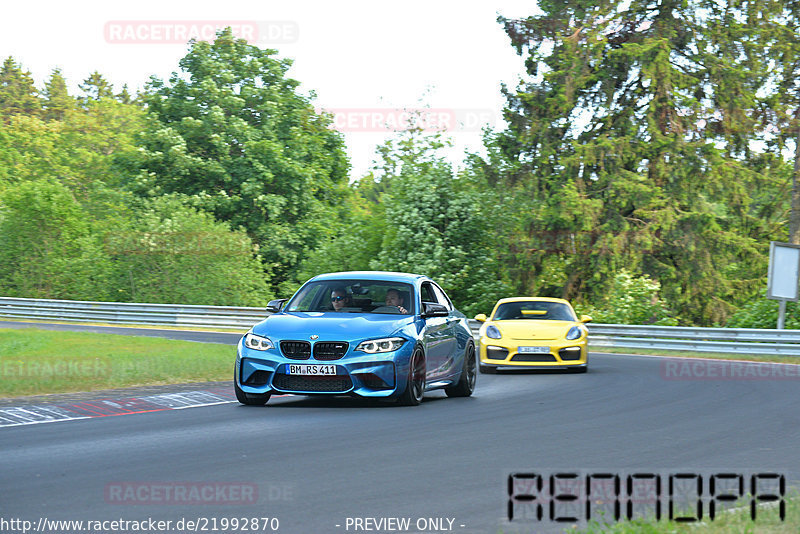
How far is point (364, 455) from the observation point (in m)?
9.42

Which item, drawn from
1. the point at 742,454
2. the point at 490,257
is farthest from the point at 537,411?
the point at 490,257

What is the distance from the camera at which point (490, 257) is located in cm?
4062

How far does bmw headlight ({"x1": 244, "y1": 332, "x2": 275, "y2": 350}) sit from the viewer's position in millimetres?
13211

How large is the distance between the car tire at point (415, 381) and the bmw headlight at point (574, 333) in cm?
739

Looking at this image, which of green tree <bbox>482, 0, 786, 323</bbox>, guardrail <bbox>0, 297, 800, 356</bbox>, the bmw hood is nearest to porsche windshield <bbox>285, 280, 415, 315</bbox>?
the bmw hood

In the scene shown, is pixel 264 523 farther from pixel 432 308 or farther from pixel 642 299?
pixel 642 299

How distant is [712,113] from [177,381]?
30978mm

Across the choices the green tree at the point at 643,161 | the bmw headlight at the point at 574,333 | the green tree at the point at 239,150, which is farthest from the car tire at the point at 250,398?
the green tree at the point at 239,150

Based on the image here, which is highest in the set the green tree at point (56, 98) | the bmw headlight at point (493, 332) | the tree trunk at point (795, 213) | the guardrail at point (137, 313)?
the green tree at point (56, 98)

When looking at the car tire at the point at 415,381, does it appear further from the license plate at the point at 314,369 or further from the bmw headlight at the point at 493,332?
the bmw headlight at the point at 493,332

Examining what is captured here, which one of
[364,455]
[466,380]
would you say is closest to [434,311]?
[466,380]

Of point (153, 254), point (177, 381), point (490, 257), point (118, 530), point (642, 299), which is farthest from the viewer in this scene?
point (153, 254)

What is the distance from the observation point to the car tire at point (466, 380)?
15.6 metres

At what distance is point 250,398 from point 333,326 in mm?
1435
